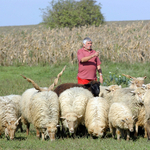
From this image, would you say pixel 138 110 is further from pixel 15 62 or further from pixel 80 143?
pixel 15 62

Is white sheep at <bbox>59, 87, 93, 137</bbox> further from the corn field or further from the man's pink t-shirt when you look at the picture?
the corn field

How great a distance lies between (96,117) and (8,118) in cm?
220

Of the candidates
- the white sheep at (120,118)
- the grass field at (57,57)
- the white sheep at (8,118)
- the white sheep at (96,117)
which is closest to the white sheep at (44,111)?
the white sheep at (8,118)

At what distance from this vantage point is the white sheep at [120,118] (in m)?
6.65

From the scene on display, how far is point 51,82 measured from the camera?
14.4 metres

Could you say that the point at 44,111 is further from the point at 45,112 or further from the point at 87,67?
the point at 87,67

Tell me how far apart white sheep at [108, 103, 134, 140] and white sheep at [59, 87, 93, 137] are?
0.71 meters

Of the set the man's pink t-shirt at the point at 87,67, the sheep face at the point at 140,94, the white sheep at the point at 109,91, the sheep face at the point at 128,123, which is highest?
the man's pink t-shirt at the point at 87,67

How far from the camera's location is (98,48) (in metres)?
18.7

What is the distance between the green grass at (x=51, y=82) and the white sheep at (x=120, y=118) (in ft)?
1.05

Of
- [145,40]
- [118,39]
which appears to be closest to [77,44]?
[118,39]

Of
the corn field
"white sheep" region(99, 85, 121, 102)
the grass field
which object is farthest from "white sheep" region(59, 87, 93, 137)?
the corn field

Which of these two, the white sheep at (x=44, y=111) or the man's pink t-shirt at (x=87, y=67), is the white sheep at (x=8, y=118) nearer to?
the white sheep at (x=44, y=111)

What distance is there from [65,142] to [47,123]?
621 mm
